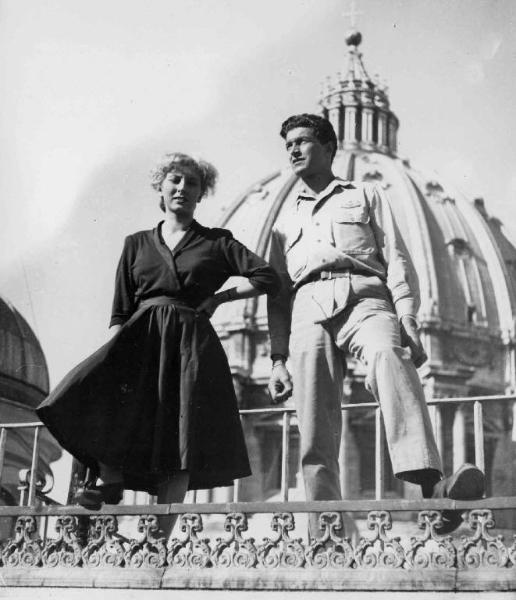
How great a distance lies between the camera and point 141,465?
614cm

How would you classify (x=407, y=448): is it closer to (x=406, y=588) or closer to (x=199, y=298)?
(x=406, y=588)

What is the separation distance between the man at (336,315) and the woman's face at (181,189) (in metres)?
0.53

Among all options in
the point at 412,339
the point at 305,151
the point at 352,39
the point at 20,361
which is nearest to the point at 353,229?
the point at 305,151

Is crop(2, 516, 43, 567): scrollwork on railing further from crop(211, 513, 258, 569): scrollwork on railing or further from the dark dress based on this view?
crop(211, 513, 258, 569): scrollwork on railing

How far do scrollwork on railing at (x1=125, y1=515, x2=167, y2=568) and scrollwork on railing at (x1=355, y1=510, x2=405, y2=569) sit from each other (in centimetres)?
98

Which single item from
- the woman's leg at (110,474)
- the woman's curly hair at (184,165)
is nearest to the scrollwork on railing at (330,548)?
the woman's leg at (110,474)

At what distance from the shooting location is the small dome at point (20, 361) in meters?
18.4

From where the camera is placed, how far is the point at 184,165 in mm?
6641

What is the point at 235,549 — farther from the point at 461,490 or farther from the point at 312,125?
the point at 312,125

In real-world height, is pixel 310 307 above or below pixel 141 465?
above

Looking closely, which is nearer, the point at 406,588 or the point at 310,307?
the point at 406,588

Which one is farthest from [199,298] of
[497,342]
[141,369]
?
[497,342]

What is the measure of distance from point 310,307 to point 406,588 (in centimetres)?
175

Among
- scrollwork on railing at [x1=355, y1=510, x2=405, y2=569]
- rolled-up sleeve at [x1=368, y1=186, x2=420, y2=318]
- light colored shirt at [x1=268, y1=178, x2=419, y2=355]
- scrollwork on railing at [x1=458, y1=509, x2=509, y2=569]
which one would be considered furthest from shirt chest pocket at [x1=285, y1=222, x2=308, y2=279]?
scrollwork on railing at [x1=458, y1=509, x2=509, y2=569]
